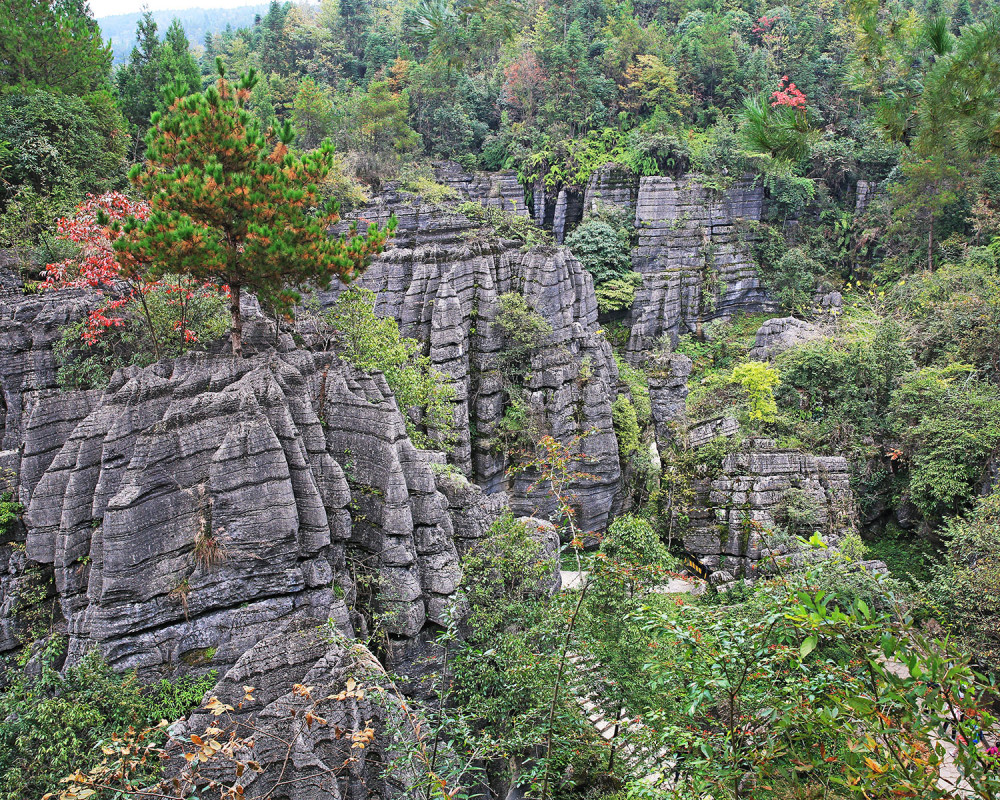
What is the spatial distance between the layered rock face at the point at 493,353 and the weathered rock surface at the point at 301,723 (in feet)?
45.6

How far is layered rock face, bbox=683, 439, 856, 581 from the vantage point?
56.1 ft

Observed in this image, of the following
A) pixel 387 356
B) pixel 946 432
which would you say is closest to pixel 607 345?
pixel 946 432

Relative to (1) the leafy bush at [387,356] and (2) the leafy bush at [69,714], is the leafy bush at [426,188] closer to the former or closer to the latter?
(1) the leafy bush at [387,356]

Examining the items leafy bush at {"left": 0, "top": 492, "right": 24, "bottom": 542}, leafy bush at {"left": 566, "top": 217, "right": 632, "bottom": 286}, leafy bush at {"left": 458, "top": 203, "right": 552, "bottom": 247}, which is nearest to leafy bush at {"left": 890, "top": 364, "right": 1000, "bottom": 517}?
leafy bush at {"left": 566, "top": 217, "right": 632, "bottom": 286}

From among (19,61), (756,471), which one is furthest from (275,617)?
(19,61)

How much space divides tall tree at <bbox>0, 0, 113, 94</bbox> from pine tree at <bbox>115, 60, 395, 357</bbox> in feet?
50.3

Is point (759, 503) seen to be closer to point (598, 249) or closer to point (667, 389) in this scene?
point (667, 389)

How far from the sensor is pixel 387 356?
14.6 m

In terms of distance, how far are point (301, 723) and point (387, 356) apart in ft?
28.8

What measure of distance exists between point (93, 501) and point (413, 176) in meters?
26.1

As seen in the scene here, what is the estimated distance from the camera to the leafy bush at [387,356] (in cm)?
1384

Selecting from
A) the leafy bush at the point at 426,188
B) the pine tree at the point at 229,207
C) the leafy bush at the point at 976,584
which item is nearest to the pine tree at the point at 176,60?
the leafy bush at the point at 426,188

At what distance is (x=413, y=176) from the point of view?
31625 millimetres

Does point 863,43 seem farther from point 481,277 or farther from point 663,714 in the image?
point 481,277
